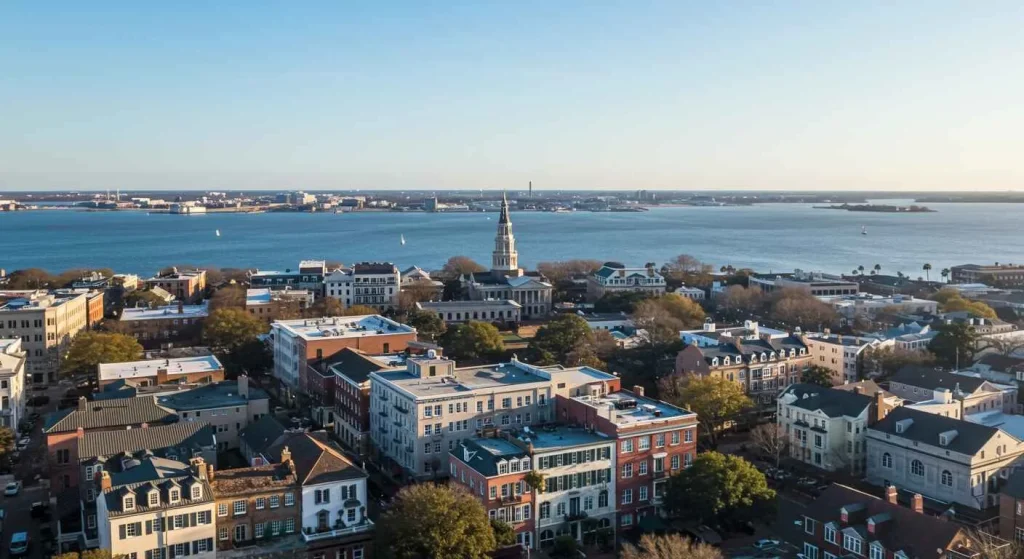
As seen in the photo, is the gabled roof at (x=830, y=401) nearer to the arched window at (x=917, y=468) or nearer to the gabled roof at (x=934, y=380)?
the arched window at (x=917, y=468)

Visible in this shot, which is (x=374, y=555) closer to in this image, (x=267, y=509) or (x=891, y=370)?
(x=267, y=509)

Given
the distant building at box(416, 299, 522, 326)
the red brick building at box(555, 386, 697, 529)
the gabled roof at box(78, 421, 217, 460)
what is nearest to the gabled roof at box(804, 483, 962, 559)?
the red brick building at box(555, 386, 697, 529)

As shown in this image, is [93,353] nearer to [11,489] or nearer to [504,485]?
[11,489]

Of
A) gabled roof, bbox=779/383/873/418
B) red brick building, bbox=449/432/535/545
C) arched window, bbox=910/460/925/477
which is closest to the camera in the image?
red brick building, bbox=449/432/535/545

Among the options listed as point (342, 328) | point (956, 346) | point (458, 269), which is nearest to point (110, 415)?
point (342, 328)

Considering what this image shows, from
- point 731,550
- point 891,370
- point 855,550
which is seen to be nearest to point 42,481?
point 731,550

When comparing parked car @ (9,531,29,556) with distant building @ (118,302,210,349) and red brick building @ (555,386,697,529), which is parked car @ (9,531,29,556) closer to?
red brick building @ (555,386,697,529)

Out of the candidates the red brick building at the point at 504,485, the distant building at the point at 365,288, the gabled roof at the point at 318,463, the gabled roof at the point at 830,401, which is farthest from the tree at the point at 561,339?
the distant building at the point at 365,288
